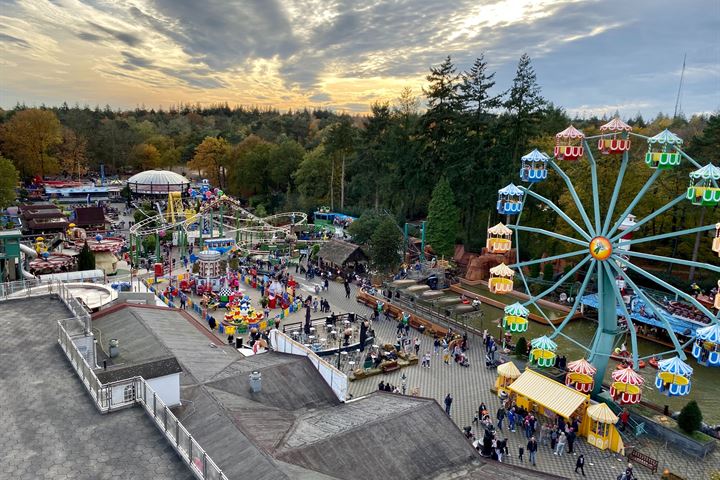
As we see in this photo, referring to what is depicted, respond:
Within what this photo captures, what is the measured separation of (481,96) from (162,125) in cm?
10416

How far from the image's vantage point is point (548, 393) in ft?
72.0

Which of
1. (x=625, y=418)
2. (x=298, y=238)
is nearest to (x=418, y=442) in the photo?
(x=625, y=418)

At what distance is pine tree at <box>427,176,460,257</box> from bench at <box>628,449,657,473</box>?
26.7 m

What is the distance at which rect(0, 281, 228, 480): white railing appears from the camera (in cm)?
873

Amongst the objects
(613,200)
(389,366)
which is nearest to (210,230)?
(389,366)

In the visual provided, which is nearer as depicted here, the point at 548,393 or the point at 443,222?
the point at 548,393

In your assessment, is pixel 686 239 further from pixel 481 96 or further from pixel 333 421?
pixel 333 421

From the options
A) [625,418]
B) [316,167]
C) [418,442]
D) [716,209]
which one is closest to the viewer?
[418,442]

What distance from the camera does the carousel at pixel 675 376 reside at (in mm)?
18094

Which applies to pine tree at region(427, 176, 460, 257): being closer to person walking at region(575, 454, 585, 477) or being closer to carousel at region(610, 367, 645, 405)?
carousel at region(610, 367, 645, 405)

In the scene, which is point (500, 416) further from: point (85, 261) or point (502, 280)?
point (85, 261)

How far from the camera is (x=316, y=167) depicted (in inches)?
2825

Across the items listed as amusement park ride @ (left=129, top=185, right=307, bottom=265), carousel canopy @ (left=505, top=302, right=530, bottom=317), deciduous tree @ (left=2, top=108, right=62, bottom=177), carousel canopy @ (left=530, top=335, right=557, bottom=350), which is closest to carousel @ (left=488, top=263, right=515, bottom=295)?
carousel canopy @ (left=505, top=302, right=530, bottom=317)

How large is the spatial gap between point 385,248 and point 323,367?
22449mm
